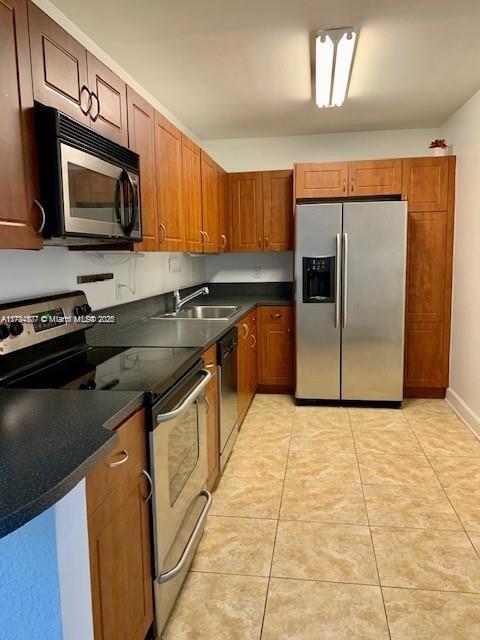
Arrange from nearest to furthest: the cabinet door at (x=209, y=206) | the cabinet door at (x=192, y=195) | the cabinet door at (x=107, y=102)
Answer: the cabinet door at (x=107, y=102) → the cabinet door at (x=192, y=195) → the cabinet door at (x=209, y=206)

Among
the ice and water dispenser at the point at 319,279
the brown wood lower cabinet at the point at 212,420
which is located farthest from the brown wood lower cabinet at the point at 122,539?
the ice and water dispenser at the point at 319,279

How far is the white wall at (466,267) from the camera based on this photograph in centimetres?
345

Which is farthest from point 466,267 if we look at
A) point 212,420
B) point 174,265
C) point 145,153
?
point 145,153

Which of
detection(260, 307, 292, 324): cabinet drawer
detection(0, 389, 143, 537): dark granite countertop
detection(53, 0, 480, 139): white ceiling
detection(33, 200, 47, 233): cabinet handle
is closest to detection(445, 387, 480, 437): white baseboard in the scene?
detection(260, 307, 292, 324): cabinet drawer

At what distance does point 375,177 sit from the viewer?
4004mm

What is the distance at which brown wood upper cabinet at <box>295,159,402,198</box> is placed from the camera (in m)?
3.98

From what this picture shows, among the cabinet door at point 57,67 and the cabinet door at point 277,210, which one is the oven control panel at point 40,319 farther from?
the cabinet door at point 277,210

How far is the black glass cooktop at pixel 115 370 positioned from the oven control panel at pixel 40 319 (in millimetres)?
112

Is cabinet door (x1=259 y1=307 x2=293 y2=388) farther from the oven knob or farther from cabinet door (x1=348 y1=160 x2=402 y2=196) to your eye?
the oven knob

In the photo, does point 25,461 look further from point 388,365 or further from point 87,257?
point 388,365

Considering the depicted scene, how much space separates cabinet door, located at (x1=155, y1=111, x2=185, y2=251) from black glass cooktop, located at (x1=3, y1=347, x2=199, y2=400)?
75 centimetres

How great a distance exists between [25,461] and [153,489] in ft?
2.02

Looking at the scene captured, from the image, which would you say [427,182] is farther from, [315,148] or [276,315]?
[276,315]

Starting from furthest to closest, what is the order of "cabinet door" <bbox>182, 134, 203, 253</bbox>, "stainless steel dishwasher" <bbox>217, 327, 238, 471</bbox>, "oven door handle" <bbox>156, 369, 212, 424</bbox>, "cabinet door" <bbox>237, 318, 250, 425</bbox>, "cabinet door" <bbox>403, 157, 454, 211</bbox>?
"cabinet door" <bbox>403, 157, 454, 211</bbox> → "cabinet door" <bbox>237, 318, 250, 425</bbox> → "cabinet door" <bbox>182, 134, 203, 253</bbox> → "stainless steel dishwasher" <bbox>217, 327, 238, 471</bbox> → "oven door handle" <bbox>156, 369, 212, 424</bbox>
